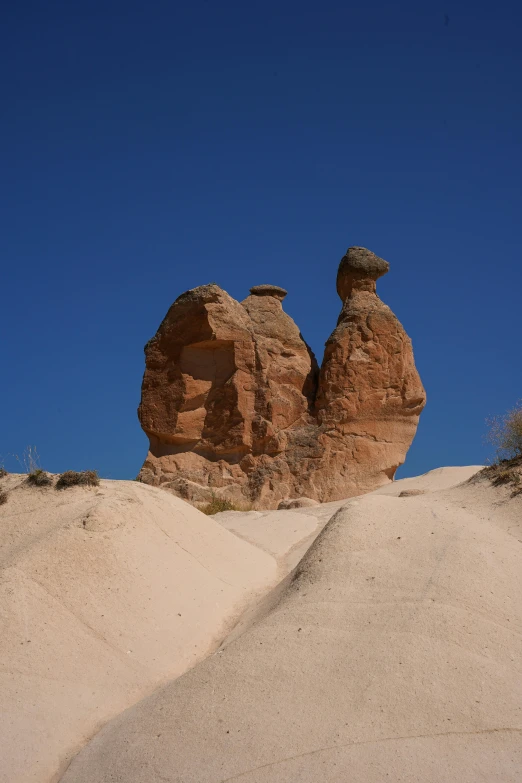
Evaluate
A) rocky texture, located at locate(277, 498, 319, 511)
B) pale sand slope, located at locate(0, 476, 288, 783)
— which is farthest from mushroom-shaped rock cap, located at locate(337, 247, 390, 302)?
pale sand slope, located at locate(0, 476, 288, 783)

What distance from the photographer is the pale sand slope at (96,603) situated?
4906 mm

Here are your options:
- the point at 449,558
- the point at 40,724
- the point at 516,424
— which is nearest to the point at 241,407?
the point at 516,424

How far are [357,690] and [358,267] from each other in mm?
12592

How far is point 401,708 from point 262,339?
11.7 m

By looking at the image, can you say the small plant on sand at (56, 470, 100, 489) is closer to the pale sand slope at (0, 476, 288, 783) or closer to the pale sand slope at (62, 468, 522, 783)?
the pale sand slope at (0, 476, 288, 783)

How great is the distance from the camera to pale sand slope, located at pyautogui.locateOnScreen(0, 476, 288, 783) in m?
4.91

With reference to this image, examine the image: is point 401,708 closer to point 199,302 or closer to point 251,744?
point 251,744

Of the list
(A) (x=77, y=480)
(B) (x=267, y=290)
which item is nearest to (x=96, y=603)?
(A) (x=77, y=480)

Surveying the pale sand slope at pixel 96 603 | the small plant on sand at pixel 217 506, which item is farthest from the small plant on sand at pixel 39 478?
the small plant on sand at pixel 217 506

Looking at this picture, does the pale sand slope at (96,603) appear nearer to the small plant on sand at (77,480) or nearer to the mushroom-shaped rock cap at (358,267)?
the small plant on sand at (77,480)

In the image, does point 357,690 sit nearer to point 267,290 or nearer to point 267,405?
point 267,405

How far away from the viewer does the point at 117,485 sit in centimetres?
859

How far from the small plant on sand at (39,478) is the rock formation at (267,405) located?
6.08 m

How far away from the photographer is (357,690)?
15.0 ft
